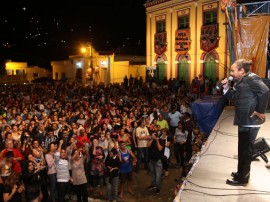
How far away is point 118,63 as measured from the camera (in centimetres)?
2919

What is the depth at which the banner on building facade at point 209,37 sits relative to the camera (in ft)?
67.2

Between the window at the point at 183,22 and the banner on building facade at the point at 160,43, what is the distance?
1.49 meters

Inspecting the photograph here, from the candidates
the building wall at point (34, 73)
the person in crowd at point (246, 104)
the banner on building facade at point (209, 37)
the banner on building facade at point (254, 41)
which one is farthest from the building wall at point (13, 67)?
the person in crowd at point (246, 104)

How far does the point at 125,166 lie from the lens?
8.73 m

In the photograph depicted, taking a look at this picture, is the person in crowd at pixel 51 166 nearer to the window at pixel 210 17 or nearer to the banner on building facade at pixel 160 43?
the window at pixel 210 17

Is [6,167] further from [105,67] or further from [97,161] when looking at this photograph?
[105,67]

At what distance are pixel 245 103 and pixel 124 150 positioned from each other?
16.3 ft

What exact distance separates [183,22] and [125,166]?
16.6 meters

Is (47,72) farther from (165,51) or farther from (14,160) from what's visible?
(14,160)

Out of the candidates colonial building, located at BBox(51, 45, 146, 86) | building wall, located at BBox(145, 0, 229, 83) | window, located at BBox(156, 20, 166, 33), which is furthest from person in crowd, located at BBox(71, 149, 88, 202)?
colonial building, located at BBox(51, 45, 146, 86)

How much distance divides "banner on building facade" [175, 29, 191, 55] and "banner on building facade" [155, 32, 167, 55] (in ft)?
4.15

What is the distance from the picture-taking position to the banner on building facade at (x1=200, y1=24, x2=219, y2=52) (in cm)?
2048

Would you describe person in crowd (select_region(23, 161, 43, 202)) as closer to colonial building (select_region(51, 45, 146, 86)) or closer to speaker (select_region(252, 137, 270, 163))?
speaker (select_region(252, 137, 270, 163))

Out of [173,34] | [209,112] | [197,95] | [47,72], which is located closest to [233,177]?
[209,112]
